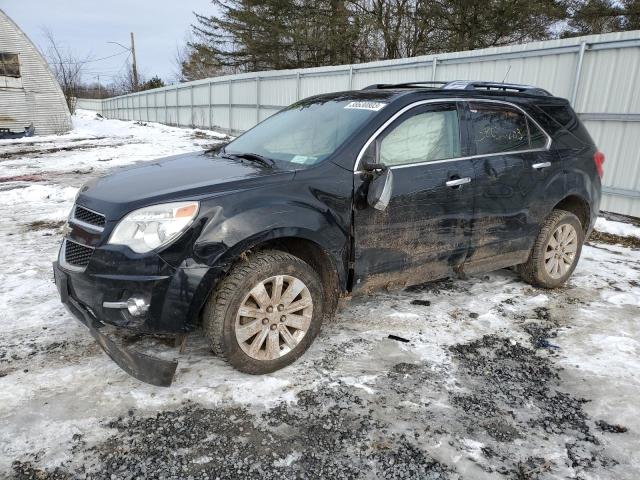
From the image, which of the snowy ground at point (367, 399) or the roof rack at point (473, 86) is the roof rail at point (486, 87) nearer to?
the roof rack at point (473, 86)

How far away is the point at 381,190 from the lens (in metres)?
3.16

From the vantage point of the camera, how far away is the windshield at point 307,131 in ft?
11.2

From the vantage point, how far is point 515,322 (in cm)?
399

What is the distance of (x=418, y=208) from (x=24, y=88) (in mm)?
24867

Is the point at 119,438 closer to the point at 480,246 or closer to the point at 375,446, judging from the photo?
the point at 375,446

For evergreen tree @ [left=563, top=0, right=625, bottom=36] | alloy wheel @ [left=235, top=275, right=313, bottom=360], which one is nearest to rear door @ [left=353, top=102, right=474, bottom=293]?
alloy wheel @ [left=235, top=275, right=313, bottom=360]

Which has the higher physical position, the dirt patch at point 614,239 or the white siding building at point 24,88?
the white siding building at point 24,88

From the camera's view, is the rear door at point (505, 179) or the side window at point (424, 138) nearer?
the side window at point (424, 138)

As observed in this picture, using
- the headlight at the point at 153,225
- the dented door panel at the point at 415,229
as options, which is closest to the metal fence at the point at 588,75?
the dented door panel at the point at 415,229

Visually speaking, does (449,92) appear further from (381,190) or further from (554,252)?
(554,252)

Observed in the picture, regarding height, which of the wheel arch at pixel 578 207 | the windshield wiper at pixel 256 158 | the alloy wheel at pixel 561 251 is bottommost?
the alloy wheel at pixel 561 251

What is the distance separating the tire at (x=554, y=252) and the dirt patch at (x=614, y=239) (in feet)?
7.19

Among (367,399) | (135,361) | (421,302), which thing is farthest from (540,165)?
(135,361)

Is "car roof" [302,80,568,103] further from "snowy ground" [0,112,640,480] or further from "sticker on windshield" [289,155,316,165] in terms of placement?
"snowy ground" [0,112,640,480]
